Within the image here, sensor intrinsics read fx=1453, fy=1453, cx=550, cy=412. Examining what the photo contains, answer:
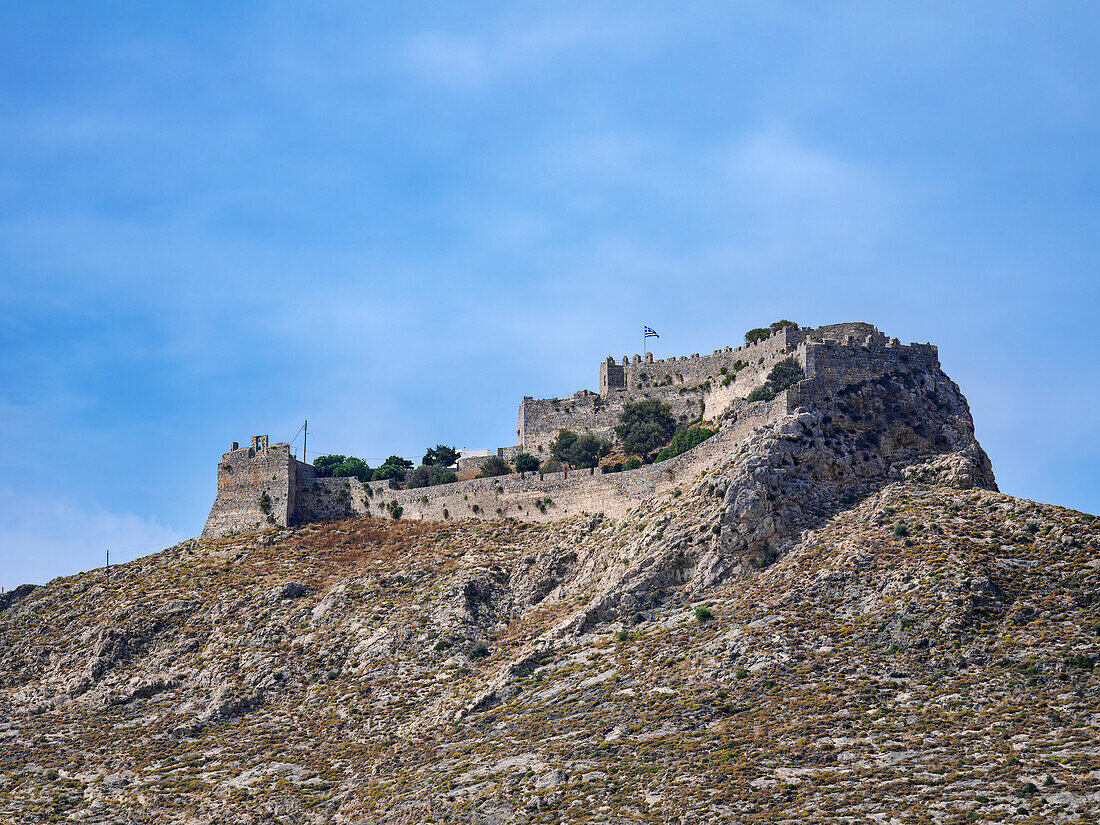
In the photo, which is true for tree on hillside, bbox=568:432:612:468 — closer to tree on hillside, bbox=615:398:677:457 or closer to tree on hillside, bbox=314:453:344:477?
tree on hillside, bbox=615:398:677:457

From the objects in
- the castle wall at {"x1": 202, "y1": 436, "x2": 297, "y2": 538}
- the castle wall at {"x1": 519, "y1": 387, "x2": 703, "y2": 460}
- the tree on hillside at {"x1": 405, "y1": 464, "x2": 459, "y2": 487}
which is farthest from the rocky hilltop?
the castle wall at {"x1": 519, "y1": 387, "x2": 703, "y2": 460}

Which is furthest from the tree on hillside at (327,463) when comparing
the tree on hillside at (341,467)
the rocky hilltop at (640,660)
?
the rocky hilltop at (640,660)

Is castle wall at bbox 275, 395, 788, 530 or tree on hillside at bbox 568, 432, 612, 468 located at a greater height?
tree on hillside at bbox 568, 432, 612, 468

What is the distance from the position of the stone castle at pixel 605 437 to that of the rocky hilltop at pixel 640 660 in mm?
982

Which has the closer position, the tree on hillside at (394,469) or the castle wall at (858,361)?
the castle wall at (858,361)

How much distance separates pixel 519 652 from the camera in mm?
60094

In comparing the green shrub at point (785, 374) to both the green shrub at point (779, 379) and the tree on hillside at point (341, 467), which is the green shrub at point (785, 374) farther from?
the tree on hillside at point (341, 467)

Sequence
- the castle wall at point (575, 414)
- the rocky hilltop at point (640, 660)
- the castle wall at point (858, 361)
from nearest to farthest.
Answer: the rocky hilltop at point (640, 660) → the castle wall at point (858, 361) → the castle wall at point (575, 414)

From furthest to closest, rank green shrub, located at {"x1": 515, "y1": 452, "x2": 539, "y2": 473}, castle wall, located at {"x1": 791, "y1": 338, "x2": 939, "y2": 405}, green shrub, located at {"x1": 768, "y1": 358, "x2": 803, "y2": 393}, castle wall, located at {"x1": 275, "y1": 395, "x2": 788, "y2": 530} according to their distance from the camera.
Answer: green shrub, located at {"x1": 515, "y1": 452, "x2": 539, "y2": 473}
green shrub, located at {"x1": 768, "y1": 358, "x2": 803, "y2": 393}
castle wall, located at {"x1": 791, "y1": 338, "x2": 939, "y2": 405}
castle wall, located at {"x1": 275, "y1": 395, "x2": 788, "y2": 530}

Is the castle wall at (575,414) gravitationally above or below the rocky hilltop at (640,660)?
above

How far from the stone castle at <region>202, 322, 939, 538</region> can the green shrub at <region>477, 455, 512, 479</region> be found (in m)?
2.79

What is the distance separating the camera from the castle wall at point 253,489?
80.8 m

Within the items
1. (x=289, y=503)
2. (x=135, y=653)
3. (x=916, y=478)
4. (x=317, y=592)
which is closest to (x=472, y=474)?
(x=289, y=503)

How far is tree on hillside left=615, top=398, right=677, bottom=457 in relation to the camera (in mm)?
80625
